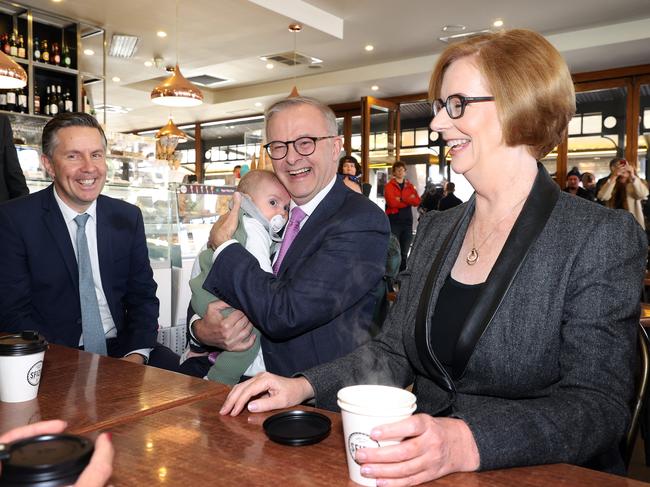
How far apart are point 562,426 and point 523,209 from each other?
0.51 m

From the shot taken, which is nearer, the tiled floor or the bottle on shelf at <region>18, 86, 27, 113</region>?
the tiled floor

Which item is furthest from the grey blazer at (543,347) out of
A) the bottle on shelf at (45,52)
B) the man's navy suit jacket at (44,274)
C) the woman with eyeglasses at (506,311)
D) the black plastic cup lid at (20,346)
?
the bottle on shelf at (45,52)

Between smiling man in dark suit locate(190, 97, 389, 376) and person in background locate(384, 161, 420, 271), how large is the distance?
23.2ft

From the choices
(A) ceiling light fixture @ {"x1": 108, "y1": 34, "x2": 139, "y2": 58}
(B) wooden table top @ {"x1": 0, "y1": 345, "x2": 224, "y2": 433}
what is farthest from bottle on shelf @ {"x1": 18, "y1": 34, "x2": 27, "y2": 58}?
(B) wooden table top @ {"x1": 0, "y1": 345, "x2": 224, "y2": 433}

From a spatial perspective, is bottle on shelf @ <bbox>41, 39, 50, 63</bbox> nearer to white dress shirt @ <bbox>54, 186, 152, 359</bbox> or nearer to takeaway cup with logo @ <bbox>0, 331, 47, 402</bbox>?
white dress shirt @ <bbox>54, 186, 152, 359</bbox>

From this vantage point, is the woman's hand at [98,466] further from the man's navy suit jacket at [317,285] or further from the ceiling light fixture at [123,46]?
the ceiling light fixture at [123,46]

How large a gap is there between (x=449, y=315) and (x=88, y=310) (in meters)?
1.50

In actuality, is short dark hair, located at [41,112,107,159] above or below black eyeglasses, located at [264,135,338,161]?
above

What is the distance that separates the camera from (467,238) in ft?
5.04

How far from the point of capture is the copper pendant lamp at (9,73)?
4816mm

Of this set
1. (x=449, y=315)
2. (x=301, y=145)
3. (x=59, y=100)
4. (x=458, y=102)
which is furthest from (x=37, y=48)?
(x=449, y=315)

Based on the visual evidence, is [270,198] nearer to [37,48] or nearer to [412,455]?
[412,455]

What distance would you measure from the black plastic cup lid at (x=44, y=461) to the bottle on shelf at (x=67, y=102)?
698 centimetres

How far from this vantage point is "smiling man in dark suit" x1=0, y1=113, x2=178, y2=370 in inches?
89.7
